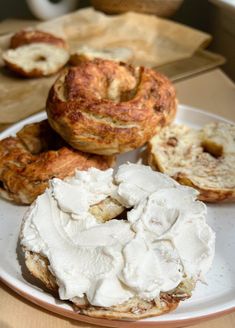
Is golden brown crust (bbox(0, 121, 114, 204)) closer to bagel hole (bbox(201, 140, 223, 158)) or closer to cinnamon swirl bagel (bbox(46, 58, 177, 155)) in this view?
cinnamon swirl bagel (bbox(46, 58, 177, 155))

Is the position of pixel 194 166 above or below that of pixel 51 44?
above

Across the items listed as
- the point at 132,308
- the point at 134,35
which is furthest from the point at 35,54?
the point at 132,308

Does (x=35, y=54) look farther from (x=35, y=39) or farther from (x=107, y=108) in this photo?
(x=107, y=108)

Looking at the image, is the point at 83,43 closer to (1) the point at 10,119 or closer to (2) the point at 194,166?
(1) the point at 10,119

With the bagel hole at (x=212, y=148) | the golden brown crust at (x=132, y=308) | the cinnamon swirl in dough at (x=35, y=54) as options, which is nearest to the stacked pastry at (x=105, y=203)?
the golden brown crust at (x=132, y=308)

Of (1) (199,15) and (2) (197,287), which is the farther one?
(1) (199,15)

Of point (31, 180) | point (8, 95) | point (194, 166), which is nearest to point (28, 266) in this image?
point (31, 180)

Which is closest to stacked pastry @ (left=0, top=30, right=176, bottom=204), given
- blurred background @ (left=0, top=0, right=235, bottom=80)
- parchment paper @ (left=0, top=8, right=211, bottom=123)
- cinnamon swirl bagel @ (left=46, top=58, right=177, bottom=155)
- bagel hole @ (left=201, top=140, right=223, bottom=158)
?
cinnamon swirl bagel @ (left=46, top=58, right=177, bottom=155)

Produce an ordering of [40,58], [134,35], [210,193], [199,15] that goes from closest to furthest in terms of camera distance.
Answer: [210,193]
[40,58]
[134,35]
[199,15]
